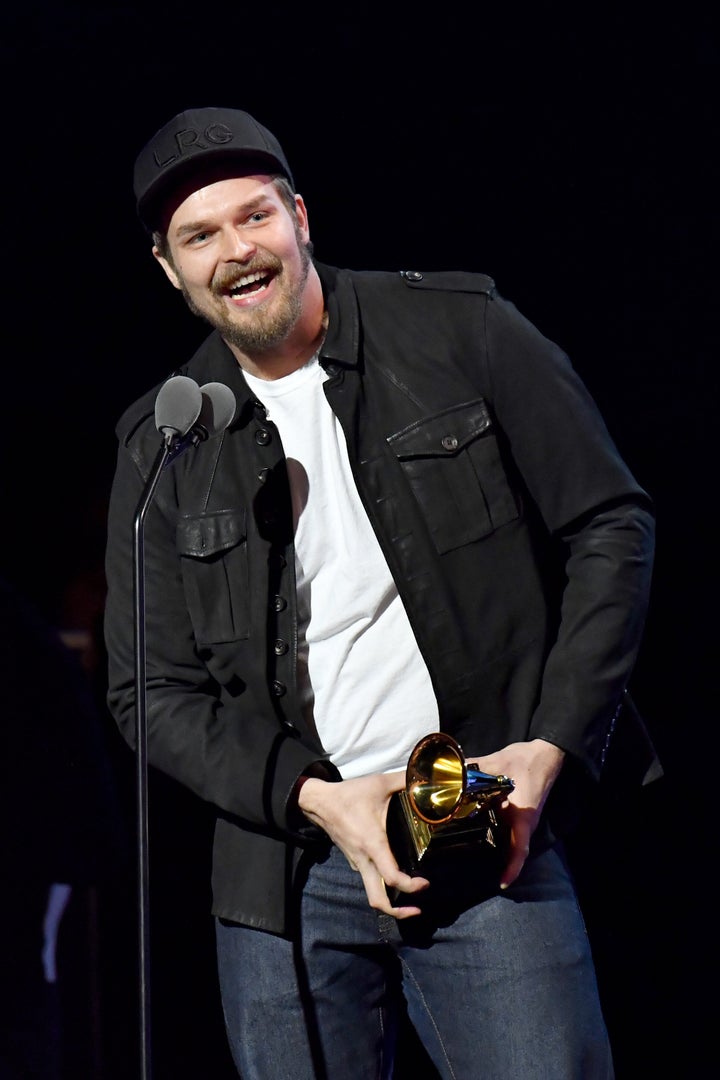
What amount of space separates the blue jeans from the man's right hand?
0.38 feet

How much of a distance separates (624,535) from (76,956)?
6.14ft

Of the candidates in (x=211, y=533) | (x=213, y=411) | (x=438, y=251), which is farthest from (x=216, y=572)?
(x=438, y=251)

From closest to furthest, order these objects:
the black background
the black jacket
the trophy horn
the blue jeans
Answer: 1. the trophy horn
2. the blue jeans
3. the black jacket
4. the black background

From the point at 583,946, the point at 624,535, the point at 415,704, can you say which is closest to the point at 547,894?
the point at 583,946

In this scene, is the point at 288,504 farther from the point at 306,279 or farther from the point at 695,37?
the point at 695,37

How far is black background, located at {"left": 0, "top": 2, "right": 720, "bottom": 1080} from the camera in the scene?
8.92 ft

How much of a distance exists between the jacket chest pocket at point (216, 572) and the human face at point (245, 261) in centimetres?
30

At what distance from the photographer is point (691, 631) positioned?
2730 millimetres

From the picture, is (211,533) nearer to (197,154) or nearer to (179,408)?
(179,408)

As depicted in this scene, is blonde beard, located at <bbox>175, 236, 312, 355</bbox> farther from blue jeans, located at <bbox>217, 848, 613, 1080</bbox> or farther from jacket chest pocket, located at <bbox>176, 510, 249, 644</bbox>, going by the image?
blue jeans, located at <bbox>217, 848, 613, 1080</bbox>

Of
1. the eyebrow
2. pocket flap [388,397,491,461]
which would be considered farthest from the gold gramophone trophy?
the eyebrow

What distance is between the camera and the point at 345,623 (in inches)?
78.4

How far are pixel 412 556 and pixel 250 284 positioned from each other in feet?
1.74

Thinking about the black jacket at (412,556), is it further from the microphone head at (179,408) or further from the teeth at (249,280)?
the microphone head at (179,408)
